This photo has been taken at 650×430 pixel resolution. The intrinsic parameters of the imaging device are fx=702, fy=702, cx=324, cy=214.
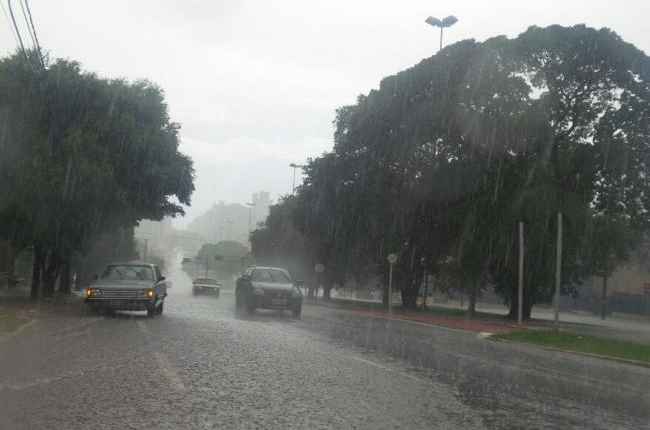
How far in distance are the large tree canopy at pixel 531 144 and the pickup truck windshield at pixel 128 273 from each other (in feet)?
57.0

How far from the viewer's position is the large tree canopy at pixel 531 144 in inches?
1305

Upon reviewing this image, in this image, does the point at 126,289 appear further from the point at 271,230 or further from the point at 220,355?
the point at 271,230

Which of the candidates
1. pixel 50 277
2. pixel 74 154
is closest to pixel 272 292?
pixel 74 154

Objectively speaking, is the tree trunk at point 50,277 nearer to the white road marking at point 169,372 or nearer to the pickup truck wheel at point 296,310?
the pickup truck wheel at point 296,310

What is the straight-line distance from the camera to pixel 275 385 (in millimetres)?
9430

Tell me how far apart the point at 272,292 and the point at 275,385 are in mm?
15813

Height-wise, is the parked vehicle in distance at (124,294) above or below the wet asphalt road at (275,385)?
above

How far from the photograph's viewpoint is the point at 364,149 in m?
41.8

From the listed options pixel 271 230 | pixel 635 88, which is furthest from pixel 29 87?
pixel 271 230

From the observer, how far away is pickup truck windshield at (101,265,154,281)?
22094 mm

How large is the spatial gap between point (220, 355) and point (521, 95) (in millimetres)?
25845

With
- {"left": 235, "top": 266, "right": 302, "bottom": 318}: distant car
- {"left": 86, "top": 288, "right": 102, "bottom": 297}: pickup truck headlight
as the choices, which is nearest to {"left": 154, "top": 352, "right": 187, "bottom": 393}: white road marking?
{"left": 86, "top": 288, "right": 102, "bottom": 297}: pickup truck headlight

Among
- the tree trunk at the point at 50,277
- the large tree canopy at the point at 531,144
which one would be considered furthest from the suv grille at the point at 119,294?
the large tree canopy at the point at 531,144

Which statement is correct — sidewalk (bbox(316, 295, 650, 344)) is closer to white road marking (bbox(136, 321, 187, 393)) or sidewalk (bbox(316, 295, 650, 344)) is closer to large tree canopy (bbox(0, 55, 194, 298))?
large tree canopy (bbox(0, 55, 194, 298))
